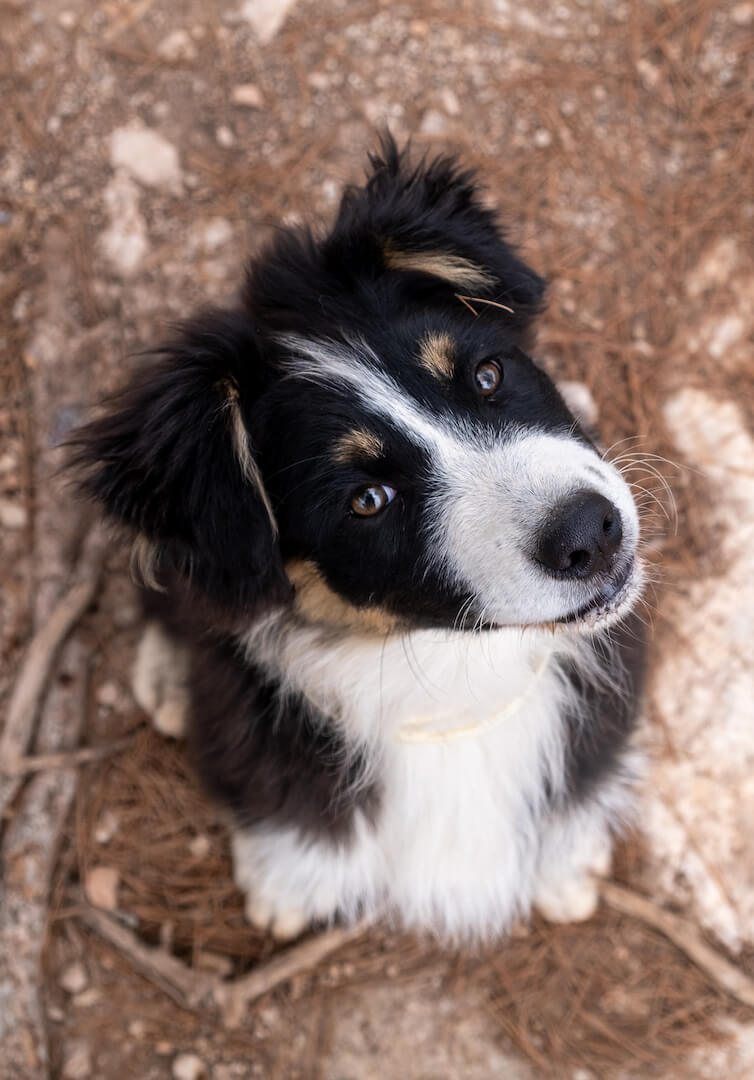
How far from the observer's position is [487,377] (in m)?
2.24

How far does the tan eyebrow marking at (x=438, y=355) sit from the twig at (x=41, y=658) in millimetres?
1925

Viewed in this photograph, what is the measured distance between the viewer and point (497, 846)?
9.49 feet

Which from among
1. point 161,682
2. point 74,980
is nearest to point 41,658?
point 161,682

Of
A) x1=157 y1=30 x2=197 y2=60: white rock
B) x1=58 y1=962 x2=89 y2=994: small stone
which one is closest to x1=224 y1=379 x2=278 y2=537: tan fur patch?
x1=58 y1=962 x2=89 y2=994: small stone

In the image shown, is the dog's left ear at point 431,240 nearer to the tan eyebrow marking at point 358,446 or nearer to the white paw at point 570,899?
the tan eyebrow marking at point 358,446

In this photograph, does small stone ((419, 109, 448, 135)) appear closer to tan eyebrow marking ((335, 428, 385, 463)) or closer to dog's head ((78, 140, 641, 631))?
dog's head ((78, 140, 641, 631))

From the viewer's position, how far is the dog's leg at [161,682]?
134 inches

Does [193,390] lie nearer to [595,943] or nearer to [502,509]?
[502,509]

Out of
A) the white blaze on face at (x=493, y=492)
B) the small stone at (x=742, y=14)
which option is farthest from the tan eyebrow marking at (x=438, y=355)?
the small stone at (x=742, y=14)

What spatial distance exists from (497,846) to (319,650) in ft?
3.30

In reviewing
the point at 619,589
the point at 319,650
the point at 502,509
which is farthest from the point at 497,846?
the point at 502,509

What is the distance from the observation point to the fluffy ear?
2037mm

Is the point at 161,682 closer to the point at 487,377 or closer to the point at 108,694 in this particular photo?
the point at 108,694

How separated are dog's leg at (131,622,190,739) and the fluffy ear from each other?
1325mm
